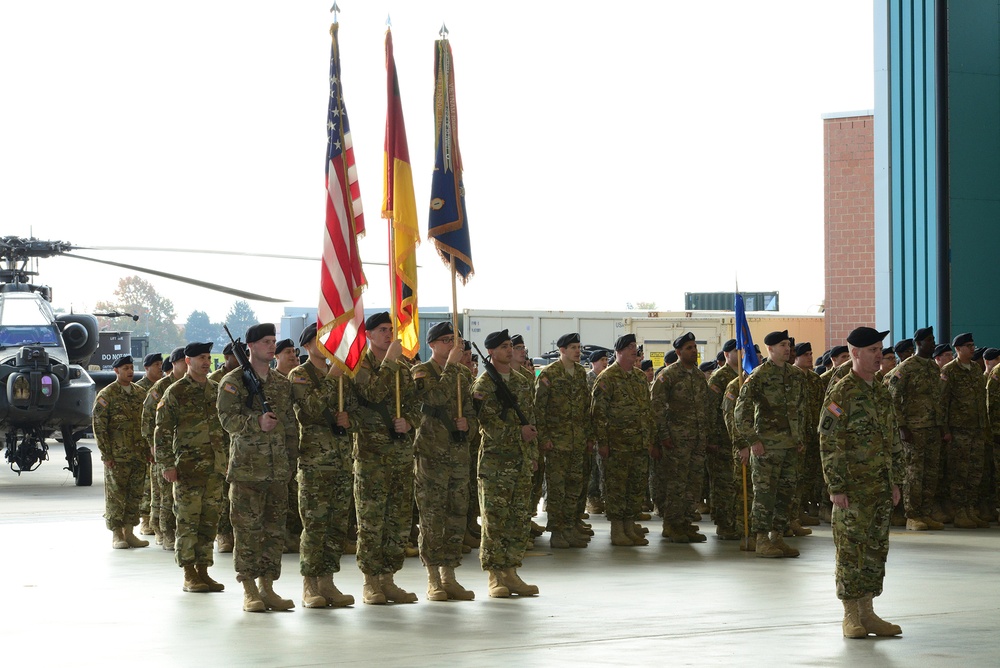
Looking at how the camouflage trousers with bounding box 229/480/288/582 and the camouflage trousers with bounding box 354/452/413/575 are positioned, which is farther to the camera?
the camouflage trousers with bounding box 354/452/413/575

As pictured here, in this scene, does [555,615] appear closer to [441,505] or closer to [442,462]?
[441,505]

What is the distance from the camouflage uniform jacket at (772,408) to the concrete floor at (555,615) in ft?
3.27

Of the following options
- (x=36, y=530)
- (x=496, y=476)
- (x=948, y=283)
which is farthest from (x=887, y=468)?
(x=948, y=283)

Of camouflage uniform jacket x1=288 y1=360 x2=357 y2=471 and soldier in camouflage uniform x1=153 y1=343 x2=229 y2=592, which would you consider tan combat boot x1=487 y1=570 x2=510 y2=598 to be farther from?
soldier in camouflage uniform x1=153 y1=343 x2=229 y2=592

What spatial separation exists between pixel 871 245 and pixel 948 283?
8.04 meters

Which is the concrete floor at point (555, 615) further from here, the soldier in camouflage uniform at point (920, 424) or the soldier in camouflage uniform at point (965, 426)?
the soldier in camouflage uniform at point (965, 426)

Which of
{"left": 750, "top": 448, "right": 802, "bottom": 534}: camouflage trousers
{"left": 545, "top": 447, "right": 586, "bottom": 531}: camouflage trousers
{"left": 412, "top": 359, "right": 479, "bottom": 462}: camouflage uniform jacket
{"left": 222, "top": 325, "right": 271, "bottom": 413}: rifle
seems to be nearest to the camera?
{"left": 222, "top": 325, "right": 271, "bottom": 413}: rifle

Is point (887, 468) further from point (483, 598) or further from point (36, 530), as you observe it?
point (36, 530)

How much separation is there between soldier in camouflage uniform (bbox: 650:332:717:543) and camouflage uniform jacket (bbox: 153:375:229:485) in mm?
4148

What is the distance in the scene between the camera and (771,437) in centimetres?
1108

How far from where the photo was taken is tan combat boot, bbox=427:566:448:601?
8867mm

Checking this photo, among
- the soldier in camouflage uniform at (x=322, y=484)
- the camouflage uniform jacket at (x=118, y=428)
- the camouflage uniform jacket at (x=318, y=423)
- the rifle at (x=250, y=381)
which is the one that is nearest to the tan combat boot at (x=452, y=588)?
the soldier in camouflage uniform at (x=322, y=484)

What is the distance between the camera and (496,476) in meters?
9.12

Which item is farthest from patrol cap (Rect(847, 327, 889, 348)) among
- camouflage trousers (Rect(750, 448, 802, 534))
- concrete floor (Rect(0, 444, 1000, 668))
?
camouflage trousers (Rect(750, 448, 802, 534))
